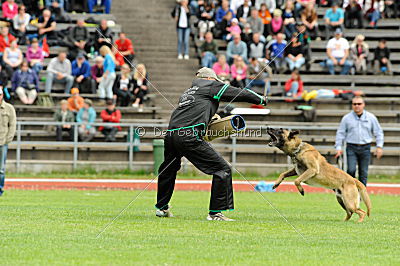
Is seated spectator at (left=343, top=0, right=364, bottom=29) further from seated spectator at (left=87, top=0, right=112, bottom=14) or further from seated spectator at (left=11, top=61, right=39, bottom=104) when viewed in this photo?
seated spectator at (left=11, top=61, right=39, bottom=104)

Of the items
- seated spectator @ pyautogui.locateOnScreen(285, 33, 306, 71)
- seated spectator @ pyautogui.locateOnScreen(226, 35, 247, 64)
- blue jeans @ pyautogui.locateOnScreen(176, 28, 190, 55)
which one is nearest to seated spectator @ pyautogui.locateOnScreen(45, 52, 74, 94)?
blue jeans @ pyautogui.locateOnScreen(176, 28, 190, 55)

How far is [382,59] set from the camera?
28.9 metres

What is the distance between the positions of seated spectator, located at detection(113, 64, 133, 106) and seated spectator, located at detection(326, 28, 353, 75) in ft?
22.8

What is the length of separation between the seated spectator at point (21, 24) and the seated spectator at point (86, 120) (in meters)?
4.26

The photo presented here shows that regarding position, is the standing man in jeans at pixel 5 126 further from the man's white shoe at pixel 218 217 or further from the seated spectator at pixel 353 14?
the seated spectator at pixel 353 14

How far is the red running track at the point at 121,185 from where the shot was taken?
2062 centimetres

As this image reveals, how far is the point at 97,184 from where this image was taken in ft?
70.5

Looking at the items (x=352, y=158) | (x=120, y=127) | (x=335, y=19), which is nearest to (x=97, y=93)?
(x=120, y=127)

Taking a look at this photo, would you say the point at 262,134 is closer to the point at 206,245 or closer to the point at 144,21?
the point at 144,21

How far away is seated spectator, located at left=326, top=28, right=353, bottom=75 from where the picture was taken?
28.4 meters

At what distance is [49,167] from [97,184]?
2.96 meters

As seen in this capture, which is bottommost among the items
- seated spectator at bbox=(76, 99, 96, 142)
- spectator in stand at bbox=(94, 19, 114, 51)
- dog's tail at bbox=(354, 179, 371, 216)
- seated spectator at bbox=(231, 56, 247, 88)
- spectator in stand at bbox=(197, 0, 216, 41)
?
seated spectator at bbox=(76, 99, 96, 142)

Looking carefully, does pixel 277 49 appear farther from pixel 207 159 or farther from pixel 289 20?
pixel 207 159

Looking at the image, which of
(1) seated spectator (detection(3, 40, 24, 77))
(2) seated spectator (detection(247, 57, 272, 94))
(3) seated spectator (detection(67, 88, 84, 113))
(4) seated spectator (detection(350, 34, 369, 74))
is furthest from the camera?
(4) seated spectator (detection(350, 34, 369, 74))
